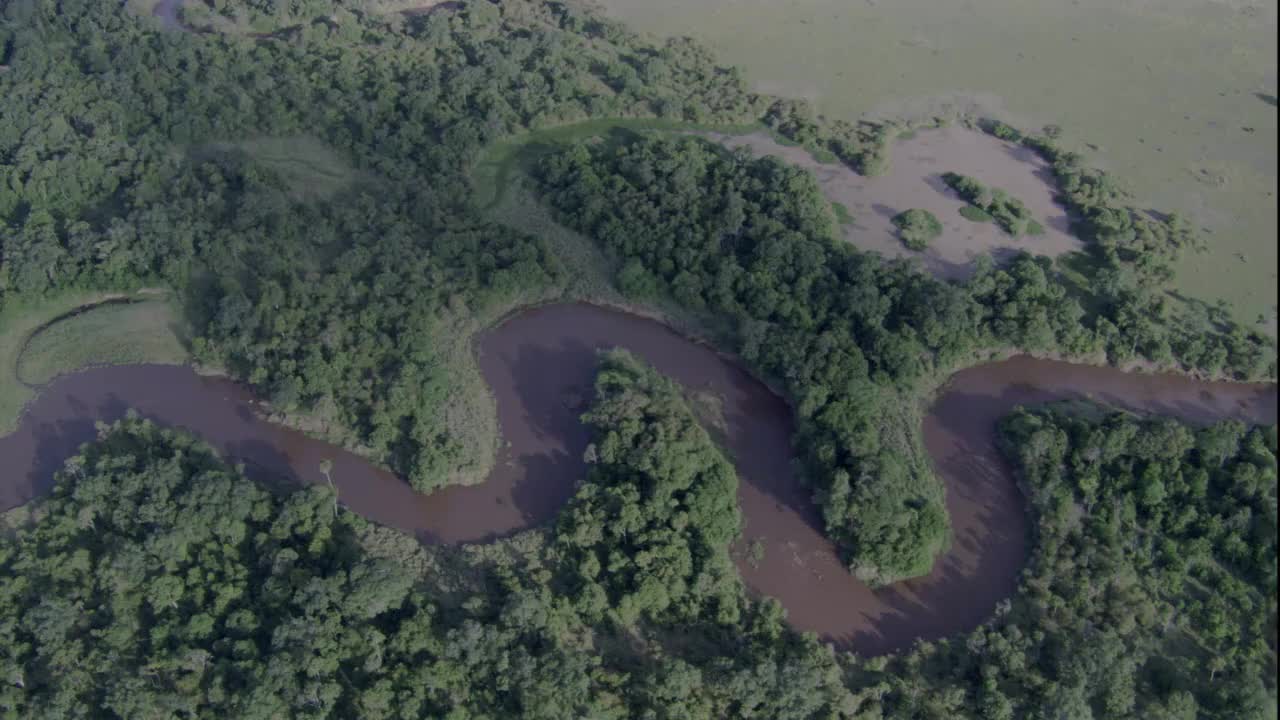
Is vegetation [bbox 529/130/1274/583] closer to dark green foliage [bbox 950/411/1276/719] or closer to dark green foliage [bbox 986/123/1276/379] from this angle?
dark green foliage [bbox 986/123/1276/379]

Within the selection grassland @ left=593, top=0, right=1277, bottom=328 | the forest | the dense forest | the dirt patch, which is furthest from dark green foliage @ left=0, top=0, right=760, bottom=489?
the dirt patch

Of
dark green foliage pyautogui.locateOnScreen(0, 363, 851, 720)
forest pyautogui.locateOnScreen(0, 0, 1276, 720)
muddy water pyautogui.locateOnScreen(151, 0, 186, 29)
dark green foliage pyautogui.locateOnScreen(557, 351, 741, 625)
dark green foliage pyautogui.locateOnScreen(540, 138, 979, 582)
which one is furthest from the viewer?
muddy water pyautogui.locateOnScreen(151, 0, 186, 29)

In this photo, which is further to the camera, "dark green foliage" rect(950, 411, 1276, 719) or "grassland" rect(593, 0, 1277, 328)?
"grassland" rect(593, 0, 1277, 328)

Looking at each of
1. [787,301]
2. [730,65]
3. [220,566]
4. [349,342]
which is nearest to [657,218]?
[787,301]

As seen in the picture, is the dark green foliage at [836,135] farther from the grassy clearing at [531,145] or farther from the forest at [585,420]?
the grassy clearing at [531,145]

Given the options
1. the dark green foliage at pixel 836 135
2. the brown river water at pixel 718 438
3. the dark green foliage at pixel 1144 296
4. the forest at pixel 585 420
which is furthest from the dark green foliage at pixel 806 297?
the dark green foliage at pixel 1144 296

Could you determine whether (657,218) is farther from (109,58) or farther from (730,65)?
(109,58)
